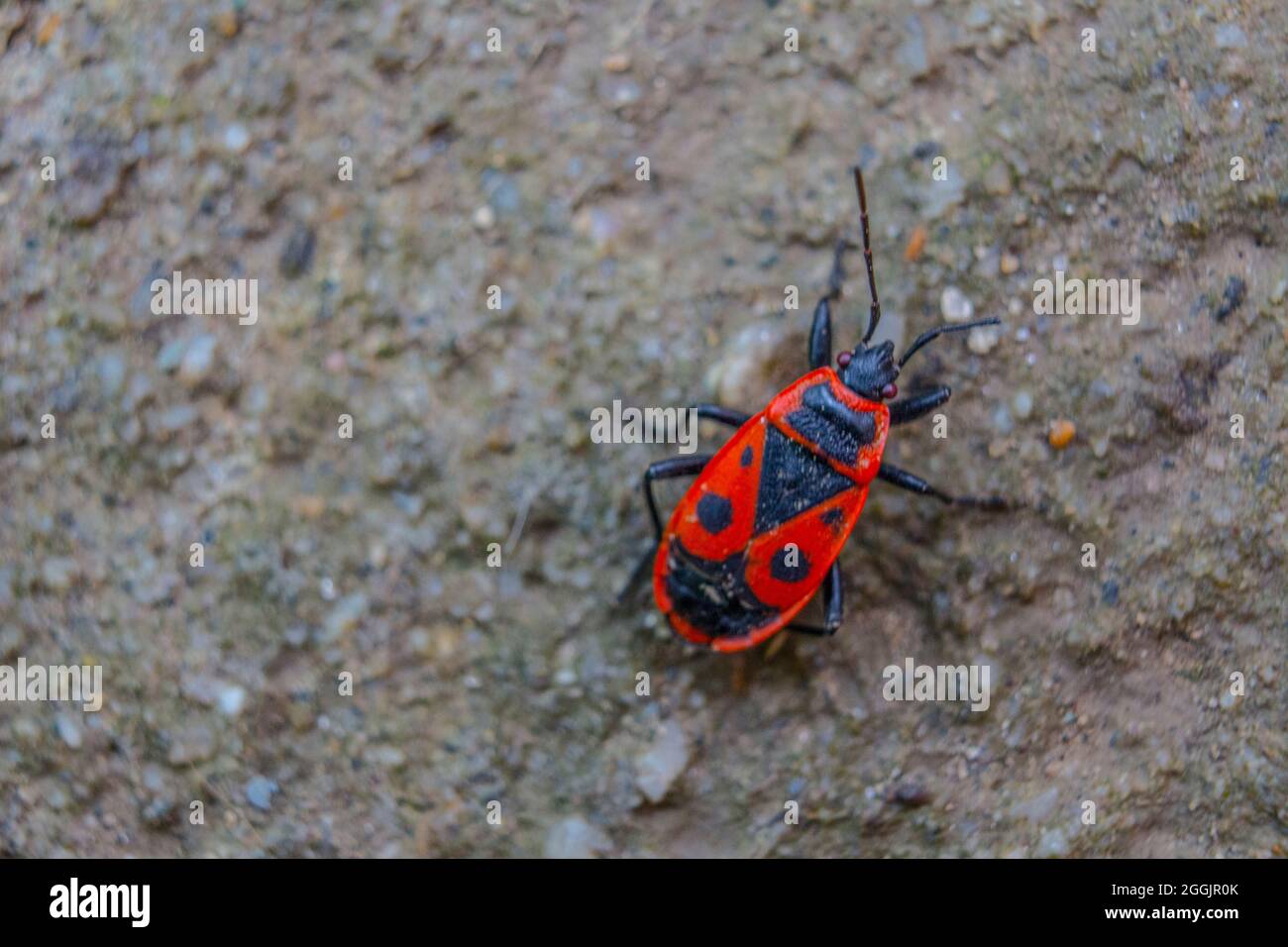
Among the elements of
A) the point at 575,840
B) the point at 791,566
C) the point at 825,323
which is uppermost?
the point at 825,323

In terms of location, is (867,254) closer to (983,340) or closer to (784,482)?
(983,340)

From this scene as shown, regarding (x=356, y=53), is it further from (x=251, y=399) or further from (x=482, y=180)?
(x=251, y=399)

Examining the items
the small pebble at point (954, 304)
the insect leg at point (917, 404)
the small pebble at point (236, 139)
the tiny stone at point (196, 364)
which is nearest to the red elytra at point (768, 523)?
the insect leg at point (917, 404)

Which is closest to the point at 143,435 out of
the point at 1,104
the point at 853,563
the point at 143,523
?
the point at 143,523

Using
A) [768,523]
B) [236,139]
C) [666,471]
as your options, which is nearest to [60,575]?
[236,139]

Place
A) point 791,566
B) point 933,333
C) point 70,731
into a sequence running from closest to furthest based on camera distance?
1. point 791,566
2. point 933,333
3. point 70,731
